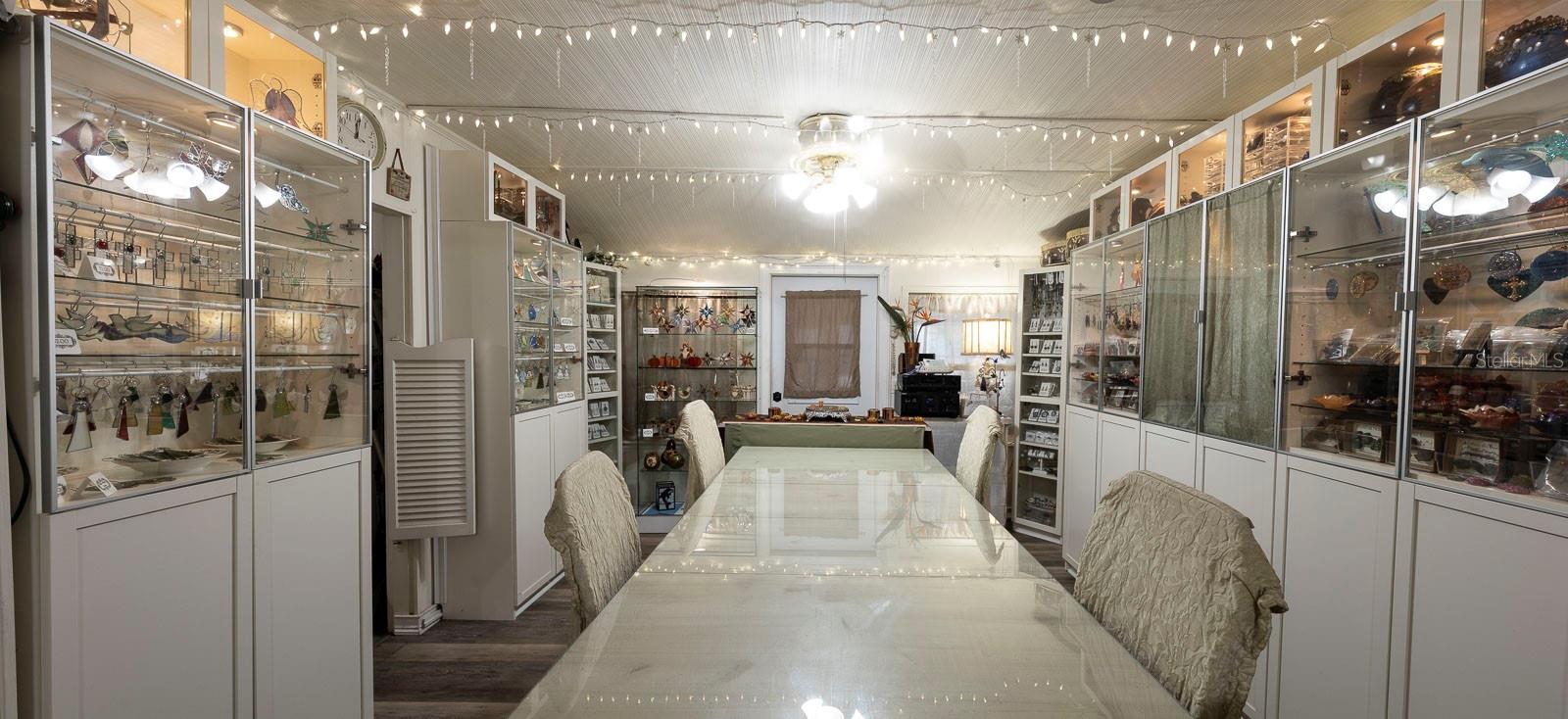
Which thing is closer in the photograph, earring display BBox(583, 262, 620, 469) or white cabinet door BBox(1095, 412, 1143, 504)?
white cabinet door BBox(1095, 412, 1143, 504)

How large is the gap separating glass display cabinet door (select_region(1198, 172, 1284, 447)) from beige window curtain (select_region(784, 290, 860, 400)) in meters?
3.62

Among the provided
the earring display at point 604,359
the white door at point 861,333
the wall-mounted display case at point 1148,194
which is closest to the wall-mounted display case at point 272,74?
the earring display at point 604,359

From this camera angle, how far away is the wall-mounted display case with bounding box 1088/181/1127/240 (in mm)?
3840

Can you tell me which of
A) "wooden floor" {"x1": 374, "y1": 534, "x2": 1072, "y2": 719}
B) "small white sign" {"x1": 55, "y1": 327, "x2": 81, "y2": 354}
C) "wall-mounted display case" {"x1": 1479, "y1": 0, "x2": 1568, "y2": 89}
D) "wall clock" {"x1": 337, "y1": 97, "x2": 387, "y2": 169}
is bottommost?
"wooden floor" {"x1": 374, "y1": 534, "x2": 1072, "y2": 719}

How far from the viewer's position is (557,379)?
4.03 metres

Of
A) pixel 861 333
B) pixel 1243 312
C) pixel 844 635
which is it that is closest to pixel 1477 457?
pixel 1243 312

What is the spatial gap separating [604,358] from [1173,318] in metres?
3.75

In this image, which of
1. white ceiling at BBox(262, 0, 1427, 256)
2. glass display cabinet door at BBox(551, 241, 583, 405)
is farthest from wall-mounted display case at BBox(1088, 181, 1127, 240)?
glass display cabinet door at BBox(551, 241, 583, 405)

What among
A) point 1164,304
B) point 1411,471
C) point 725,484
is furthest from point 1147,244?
point 725,484

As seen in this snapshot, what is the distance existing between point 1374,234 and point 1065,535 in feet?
9.07

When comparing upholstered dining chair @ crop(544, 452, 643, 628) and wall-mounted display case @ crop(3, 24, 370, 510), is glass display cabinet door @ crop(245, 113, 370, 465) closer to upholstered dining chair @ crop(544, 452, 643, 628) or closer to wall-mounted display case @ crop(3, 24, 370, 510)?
wall-mounted display case @ crop(3, 24, 370, 510)

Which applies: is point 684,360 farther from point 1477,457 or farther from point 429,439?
point 1477,457

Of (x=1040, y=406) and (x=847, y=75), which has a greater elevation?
(x=847, y=75)

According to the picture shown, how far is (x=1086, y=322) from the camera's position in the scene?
423cm
